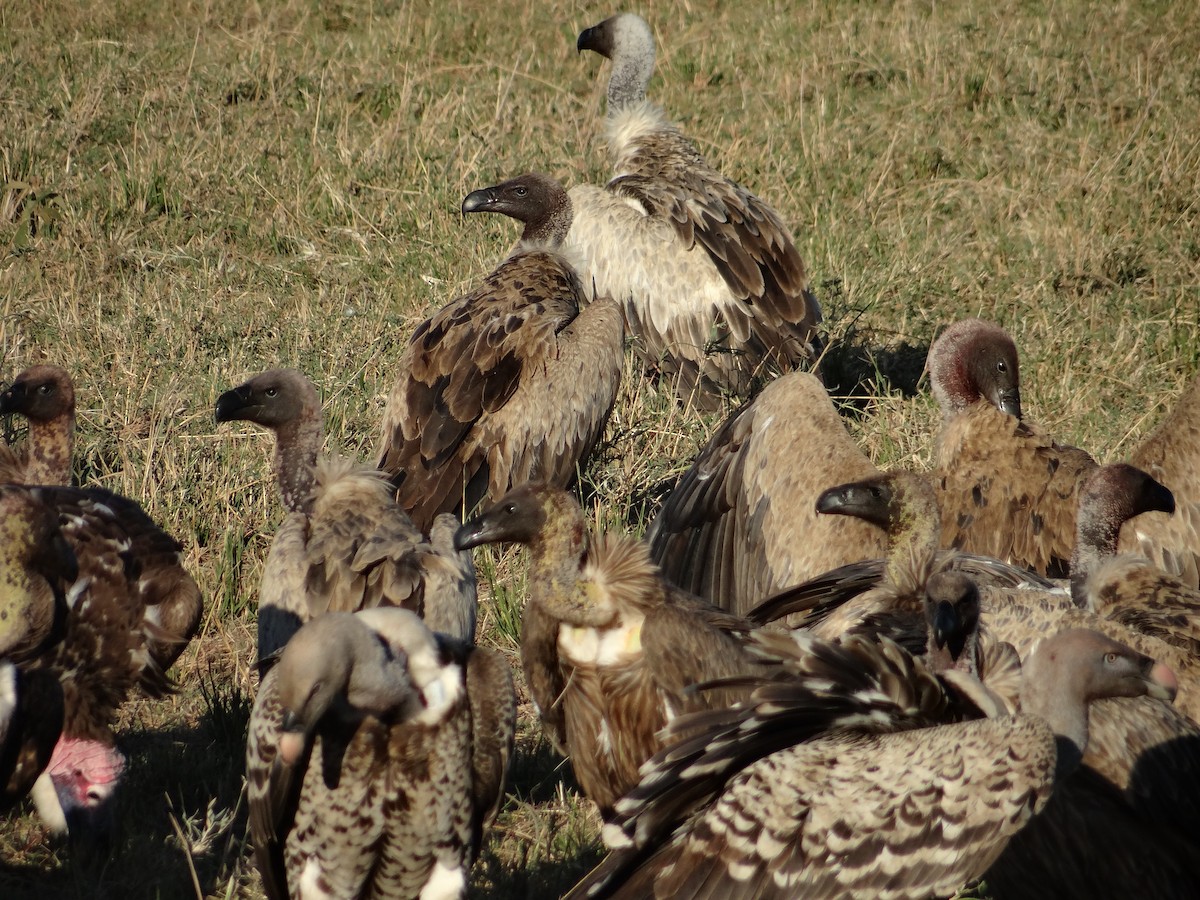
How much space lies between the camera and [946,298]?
8141mm

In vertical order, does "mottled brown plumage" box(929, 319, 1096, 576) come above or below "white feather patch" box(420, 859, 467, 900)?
above

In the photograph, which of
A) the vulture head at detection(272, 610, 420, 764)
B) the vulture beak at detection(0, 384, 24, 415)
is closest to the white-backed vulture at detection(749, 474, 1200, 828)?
the vulture head at detection(272, 610, 420, 764)

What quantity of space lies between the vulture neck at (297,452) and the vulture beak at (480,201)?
87.7 inches

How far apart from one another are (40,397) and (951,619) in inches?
118

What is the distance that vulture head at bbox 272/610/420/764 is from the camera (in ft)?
9.67

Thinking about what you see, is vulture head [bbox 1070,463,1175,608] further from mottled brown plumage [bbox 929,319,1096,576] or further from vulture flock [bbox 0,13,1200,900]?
mottled brown plumage [bbox 929,319,1096,576]

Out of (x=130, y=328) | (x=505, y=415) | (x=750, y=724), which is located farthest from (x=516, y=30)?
(x=750, y=724)

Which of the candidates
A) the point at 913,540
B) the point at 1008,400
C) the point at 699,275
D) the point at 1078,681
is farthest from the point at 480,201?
the point at 1078,681

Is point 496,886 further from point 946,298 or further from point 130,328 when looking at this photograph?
point 946,298

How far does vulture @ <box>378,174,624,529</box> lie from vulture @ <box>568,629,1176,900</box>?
2.86 m

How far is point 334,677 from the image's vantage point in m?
2.98

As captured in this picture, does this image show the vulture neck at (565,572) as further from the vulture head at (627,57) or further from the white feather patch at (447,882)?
the vulture head at (627,57)

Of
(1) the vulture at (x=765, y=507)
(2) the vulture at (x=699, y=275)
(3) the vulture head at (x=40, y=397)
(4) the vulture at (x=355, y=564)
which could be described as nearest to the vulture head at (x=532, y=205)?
(2) the vulture at (x=699, y=275)

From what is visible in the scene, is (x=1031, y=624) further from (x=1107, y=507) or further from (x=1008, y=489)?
(x=1008, y=489)
